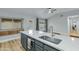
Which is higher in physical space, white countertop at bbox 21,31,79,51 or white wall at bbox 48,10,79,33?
white wall at bbox 48,10,79,33

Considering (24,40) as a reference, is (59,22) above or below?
above

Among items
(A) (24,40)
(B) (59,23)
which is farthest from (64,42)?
(A) (24,40)

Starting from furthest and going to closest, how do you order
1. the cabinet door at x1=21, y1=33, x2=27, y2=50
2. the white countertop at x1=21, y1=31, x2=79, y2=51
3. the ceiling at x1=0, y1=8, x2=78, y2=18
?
the cabinet door at x1=21, y1=33, x2=27, y2=50
the ceiling at x1=0, y1=8, x2=78, y2=18
the white countertop at x1=21, y1=31, x2=79, y2=51

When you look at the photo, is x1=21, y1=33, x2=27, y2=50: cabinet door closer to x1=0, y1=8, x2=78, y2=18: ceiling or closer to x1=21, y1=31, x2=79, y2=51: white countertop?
x1=21, y1=31, x2=79, y2=51: white countertop

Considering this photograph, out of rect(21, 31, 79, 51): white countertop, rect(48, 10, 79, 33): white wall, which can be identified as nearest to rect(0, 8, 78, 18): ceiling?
rect(48, 10, 79, 33): white wall

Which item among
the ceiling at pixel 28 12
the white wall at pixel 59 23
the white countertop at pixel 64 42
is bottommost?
the white countertop at pixel 64 42

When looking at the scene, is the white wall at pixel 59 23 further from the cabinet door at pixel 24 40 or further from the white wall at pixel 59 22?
the cabinet door at pixel 24 40

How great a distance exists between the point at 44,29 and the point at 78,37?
0.52 metres

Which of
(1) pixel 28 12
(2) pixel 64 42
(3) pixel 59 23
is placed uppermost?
(1) pixel 28 12

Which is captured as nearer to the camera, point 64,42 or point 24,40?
point 64,42

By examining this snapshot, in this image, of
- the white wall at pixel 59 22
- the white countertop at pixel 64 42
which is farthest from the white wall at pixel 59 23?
the white countertop at pixel 64 42

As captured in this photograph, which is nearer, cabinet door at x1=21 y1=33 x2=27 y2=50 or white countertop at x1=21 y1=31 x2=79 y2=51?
white countertop at x1=21 y1=31 x2=79 y2=51

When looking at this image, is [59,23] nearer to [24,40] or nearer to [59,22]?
[59,22]

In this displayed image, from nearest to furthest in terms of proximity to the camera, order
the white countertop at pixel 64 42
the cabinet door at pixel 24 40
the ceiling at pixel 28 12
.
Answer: the white countertop at pixel 64 42 → the ceiling at pixel 28 12 → the cabinet door at pixel 24 40
